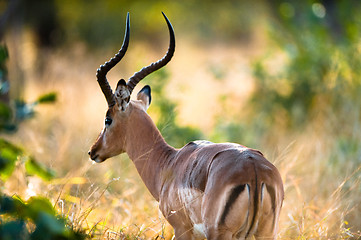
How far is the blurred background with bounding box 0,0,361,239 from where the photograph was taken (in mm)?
4324

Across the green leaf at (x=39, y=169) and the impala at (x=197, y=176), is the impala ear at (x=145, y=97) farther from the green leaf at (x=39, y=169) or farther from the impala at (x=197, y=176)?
the green leaf at (x=39, y=169)

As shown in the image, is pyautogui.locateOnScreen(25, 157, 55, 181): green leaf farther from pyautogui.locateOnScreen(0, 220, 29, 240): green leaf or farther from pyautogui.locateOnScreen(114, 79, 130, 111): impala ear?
pyautogui.locateOnScreen(114, 79, 130, 111): impala ear

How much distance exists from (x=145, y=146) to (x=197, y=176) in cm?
100

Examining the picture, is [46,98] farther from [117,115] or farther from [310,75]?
[310,75]

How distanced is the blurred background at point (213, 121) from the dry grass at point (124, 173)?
3 cm

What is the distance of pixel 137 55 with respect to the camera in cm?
789

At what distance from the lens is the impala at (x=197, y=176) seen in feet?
9.75

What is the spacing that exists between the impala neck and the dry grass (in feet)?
0.96

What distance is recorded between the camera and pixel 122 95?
4.09m

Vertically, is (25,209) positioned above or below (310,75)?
above

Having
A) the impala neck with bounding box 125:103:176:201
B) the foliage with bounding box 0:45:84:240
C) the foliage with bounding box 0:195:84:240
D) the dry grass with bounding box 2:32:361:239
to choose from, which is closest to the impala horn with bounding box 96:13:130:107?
the impala neck with bounding box 125:103:176:201

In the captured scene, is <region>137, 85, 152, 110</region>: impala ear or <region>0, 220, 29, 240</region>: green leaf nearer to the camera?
<region>0, 220, 29, 240</region>: green leaf

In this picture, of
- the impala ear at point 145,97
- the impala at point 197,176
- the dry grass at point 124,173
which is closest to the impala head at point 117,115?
the impala at point 197,176

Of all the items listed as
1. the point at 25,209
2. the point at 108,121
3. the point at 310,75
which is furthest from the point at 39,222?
the point at 310,75
